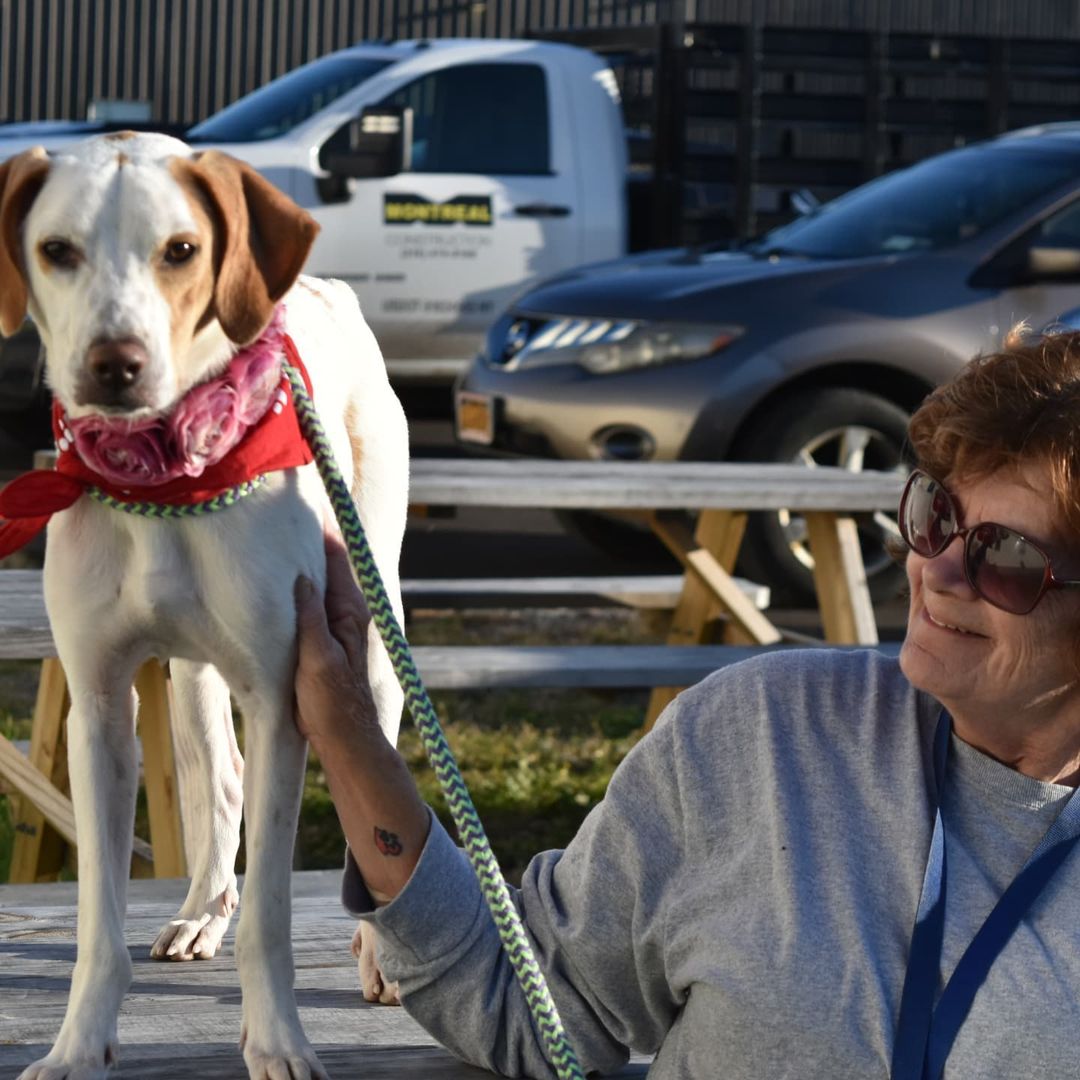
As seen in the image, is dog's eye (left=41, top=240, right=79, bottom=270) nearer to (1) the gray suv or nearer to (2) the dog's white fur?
(2) the dog's white fur

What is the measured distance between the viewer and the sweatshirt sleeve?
6.64 ft

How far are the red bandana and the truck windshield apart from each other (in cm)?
808

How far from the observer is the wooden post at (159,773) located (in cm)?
415

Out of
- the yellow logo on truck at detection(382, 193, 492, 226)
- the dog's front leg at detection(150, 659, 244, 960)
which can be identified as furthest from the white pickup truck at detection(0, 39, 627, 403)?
the dog's front leg at detection(150, 659, 244, 960)

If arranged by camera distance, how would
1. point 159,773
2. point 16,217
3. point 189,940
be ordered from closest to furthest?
1. point 16,217
2. point 189,940
3. point 159,773

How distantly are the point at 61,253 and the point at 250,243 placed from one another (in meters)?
0.21

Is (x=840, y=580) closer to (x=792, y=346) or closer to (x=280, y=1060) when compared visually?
(x=792, y=346)

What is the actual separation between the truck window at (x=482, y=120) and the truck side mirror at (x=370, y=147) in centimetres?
47

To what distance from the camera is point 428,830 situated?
2.05 m

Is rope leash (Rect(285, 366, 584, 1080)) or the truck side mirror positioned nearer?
rope leash (Rect(285, 366, 584, 1080))

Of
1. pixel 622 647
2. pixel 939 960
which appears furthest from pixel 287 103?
pixel 939 960

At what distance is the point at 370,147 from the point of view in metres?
10.1

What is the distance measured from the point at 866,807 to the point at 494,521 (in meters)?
7.63

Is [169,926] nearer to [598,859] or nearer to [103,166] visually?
[598,859]
